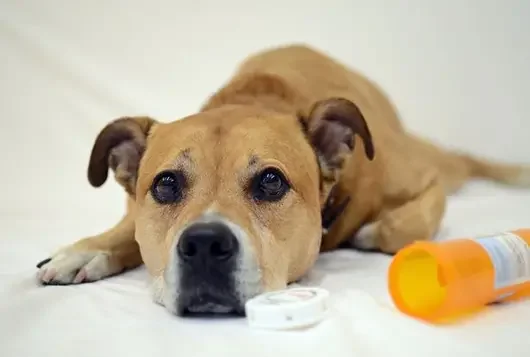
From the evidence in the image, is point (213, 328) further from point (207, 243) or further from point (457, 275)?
point (457, 275)

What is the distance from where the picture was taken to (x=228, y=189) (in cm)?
205

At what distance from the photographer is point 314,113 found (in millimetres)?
2422

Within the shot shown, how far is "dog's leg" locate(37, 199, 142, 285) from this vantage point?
2.29 m

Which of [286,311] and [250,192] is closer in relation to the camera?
[286,311]

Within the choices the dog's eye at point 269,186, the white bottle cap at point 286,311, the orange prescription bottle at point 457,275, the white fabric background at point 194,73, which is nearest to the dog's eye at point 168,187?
the dog's eye at point 269,186

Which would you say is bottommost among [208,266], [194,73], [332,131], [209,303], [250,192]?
[209,303]

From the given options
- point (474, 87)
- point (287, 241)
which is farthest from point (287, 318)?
point (474, 87)

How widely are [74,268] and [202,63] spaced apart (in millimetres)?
2378

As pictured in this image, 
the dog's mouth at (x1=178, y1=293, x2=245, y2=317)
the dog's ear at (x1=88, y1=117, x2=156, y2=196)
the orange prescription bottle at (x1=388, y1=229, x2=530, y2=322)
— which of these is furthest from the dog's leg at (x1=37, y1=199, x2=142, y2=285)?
the orange prescription bottle at (x1=388, y1=229, x2=530, y2=322)

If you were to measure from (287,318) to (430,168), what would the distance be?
1786 millimetres

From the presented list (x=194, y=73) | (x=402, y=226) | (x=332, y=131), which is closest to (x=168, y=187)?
(x=332, y=131)

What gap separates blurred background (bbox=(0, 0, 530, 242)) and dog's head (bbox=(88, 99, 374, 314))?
1522 millimetres

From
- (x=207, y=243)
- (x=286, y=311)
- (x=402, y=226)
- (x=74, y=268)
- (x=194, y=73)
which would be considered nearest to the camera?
(x=286, y=311)

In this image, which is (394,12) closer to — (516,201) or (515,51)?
(515,51)
